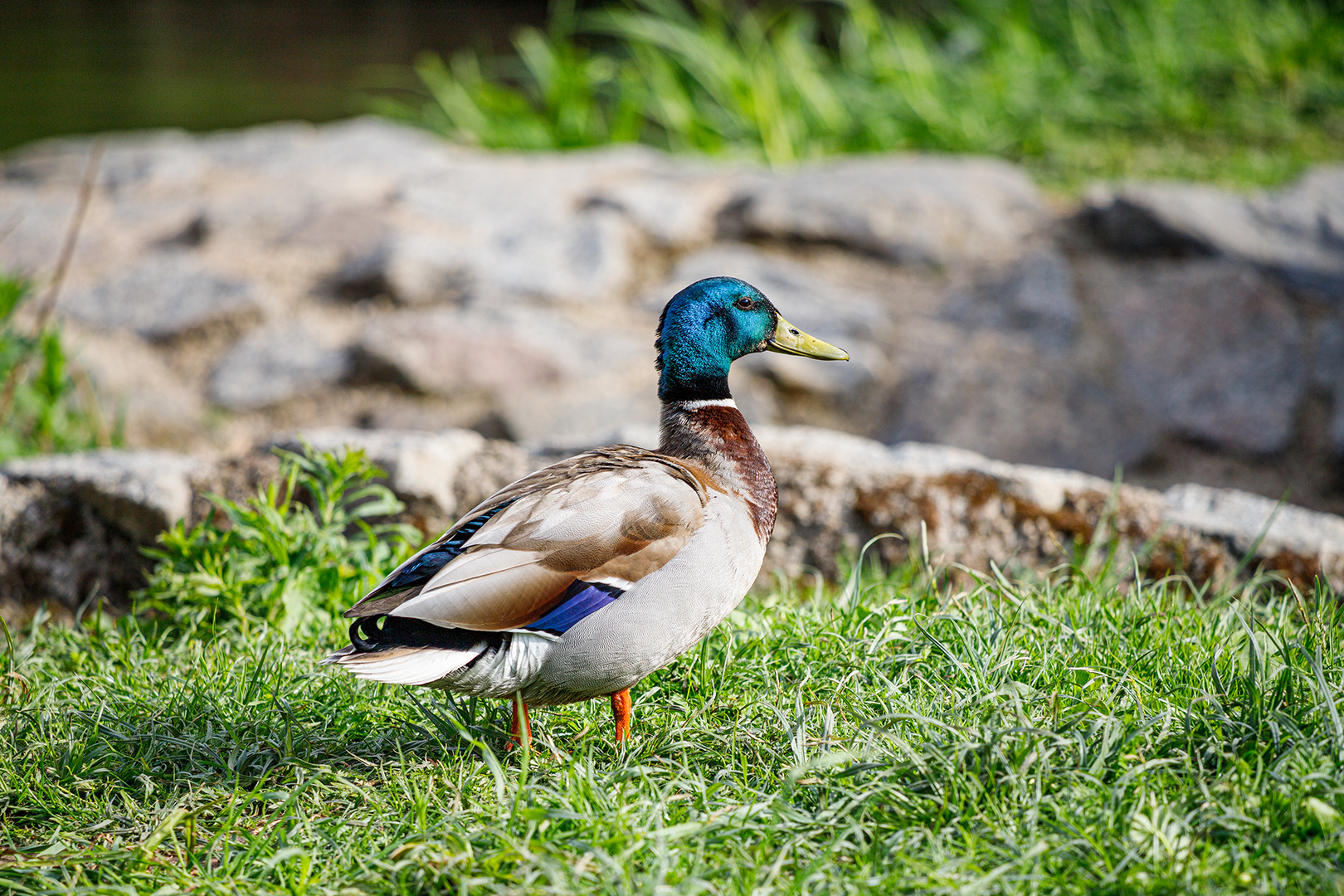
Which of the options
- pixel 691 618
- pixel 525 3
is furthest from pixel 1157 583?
pixel 525 3

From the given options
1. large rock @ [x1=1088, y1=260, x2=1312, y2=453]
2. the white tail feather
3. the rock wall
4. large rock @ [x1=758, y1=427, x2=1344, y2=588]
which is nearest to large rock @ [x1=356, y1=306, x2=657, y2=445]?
the rock wall

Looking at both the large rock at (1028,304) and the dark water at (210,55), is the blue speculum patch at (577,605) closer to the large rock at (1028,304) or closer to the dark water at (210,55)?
the large rock at (1028,304)

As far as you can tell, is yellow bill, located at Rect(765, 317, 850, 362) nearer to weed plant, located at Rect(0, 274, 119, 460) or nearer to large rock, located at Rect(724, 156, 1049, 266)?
large rock, located at Rect(724, 156, 1049, 266)

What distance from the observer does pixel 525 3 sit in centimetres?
1520

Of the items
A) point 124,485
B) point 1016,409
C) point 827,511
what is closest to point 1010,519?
point 827,511

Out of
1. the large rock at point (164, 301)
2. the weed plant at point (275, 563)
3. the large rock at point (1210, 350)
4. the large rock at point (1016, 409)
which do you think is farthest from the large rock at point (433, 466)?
the large rock at point (1210, 350)

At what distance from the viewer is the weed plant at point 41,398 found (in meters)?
3.53

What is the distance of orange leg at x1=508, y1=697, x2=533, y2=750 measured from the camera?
1.94 metres

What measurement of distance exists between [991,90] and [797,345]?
3922 millimetres

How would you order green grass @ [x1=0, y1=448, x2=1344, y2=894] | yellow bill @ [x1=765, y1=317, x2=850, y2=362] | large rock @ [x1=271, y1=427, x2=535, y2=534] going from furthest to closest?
large rock @ [x1=271, y1=427, x2=535, y2=534], yellow bill @ [x1=765, y1=317, x2=850, y2=362], green grass @ [x1=0, y1=448, x2=1344, y2=894]

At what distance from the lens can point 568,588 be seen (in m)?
1.83

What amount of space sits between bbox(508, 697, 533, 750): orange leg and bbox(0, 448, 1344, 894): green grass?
0.04 meters

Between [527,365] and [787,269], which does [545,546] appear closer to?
[527,365]

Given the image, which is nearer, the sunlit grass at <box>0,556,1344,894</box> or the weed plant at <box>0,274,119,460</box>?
the sunlit grass at <box>0,556,1344,894</box>
